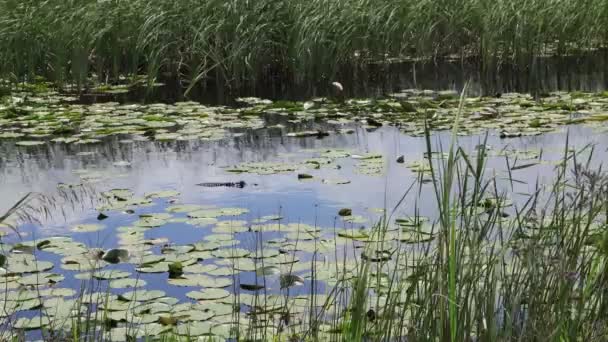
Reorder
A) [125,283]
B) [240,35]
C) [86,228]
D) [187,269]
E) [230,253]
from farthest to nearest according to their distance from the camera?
[240,35] → [86,228] → [230,253] → [187,269] → [125,283]

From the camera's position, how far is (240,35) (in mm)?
8578

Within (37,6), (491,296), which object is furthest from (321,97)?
(491,296)

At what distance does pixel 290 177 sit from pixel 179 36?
4161mm

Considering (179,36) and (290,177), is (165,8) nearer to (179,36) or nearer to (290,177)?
(179,36)

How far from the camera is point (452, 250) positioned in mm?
1819

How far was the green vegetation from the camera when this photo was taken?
8.56m

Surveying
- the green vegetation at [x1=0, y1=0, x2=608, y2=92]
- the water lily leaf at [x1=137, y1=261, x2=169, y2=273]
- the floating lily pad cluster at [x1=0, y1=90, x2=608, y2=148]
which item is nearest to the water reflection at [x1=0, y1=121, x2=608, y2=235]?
the floating lily pad cluster at [x1=0, y1=90, x2=608, y2=148]

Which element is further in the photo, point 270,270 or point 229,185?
point 229,185

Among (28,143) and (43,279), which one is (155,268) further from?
(28,143)

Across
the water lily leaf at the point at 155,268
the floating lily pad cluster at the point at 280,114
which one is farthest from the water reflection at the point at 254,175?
the water lily leaf at the point at 155,268

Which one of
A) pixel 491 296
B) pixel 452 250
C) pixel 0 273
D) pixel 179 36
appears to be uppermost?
pixel 179 36

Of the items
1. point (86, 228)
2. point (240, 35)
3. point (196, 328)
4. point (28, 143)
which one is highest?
point (240, 35)

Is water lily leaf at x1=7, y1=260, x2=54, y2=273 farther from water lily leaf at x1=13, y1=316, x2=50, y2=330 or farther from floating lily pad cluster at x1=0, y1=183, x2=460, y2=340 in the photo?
water lily leaf at x1=13, y1=316, x2=50, y2=330

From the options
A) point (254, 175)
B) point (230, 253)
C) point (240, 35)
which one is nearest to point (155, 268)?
point (230, 253)
